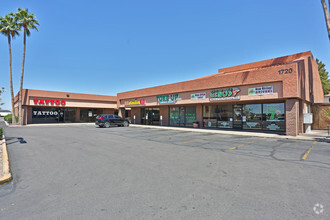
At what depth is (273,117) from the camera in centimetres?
1714

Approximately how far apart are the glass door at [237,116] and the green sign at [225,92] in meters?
2.69

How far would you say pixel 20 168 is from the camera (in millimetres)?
5879

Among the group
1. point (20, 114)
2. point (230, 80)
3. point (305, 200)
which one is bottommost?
point (305, 200)

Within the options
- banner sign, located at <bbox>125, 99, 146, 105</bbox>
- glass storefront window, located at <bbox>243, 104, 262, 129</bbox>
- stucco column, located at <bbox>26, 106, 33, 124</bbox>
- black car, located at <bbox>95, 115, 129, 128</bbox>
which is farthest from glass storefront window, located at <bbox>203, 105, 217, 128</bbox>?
stucco column, located at <bbox>26, 106, 33, 124</bbox>

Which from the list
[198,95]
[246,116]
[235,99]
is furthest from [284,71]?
[198,95]

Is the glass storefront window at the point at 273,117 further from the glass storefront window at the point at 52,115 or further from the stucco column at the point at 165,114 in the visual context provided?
the glass storefront window at the point at 52,115

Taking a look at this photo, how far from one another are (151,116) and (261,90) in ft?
57.6

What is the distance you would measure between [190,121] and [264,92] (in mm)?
10117

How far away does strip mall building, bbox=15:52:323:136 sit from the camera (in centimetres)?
1419

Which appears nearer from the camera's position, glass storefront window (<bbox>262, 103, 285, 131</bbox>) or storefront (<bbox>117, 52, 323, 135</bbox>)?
storefront (<bbox>117, 52, 323, 135</bbox>)

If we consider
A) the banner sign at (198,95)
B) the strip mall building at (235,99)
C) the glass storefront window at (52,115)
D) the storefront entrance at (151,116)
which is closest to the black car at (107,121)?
the strip mall building at (235,99)

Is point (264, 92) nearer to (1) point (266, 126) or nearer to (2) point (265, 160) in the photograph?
(1) point (266, 126)

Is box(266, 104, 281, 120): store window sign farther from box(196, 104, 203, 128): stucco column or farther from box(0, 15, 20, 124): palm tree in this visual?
box(0, 15, 20, 124): palm tree

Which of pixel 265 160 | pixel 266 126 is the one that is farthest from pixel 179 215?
pixel 266 126
